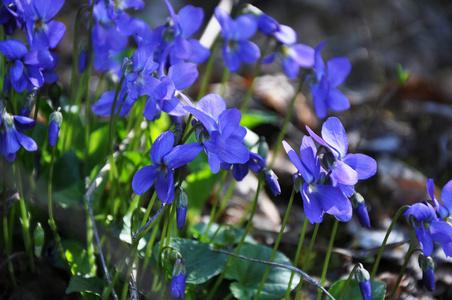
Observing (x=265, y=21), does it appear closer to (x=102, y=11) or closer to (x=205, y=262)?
(x=102, y=11)

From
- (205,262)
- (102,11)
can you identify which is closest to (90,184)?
(205,262)

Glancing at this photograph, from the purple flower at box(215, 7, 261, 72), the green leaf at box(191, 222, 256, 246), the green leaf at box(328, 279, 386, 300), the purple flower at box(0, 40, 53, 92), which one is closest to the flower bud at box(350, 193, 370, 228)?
the green leaf at box(328, 279, 386, 300)

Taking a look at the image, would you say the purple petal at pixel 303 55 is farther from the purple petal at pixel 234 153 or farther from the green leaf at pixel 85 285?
the green leaf at pixel 85 285

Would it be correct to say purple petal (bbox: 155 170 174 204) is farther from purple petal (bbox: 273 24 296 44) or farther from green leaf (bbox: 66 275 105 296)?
purple petal (bbox: 273 24 296 44)

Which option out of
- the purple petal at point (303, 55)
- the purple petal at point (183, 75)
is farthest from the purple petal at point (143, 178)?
the purple petal at point (303, 55)

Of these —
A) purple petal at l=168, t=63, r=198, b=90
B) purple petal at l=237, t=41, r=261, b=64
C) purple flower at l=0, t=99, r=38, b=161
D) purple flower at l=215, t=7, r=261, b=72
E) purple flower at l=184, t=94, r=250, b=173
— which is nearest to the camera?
purple flower at l=184, t=94, r=250, b=173

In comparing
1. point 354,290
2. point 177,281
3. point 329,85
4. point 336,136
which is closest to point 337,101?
point 329,85
